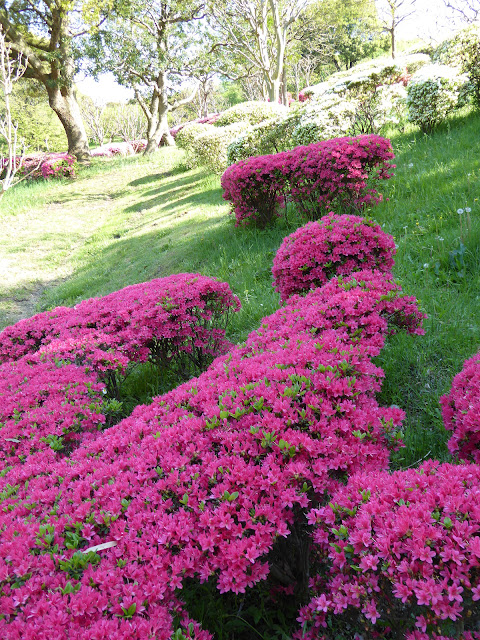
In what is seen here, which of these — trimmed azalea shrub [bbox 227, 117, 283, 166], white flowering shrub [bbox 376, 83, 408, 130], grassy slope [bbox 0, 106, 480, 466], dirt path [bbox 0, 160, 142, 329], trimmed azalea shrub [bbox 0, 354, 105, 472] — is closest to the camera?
trimmed azalea shrub [bbox 0, 354, 105, 472]

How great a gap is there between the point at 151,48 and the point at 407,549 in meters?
25.5

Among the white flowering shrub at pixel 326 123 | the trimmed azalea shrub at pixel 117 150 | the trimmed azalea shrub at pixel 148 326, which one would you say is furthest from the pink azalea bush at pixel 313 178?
the trimmed azalea shrub at pixel 117 150

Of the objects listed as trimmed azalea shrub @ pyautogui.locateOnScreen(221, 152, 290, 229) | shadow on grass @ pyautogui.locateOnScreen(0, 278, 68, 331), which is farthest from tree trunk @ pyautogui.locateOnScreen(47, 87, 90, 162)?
trimmed azalea shrub @ pyautogui.locateOnScreen(221, 152, 290, 229)

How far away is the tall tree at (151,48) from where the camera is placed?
66.9ft

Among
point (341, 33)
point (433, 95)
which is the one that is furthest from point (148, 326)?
point (341, 33)

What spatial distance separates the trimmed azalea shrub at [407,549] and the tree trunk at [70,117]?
2356 centimetres

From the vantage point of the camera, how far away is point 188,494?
154cm

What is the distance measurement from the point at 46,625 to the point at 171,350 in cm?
277

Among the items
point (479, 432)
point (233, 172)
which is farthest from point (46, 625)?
point (233, 172)

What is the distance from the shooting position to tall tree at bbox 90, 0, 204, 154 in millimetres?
20391

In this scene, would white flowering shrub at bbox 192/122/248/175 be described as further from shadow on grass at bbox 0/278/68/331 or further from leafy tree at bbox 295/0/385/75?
leafy tree at bbox 295/0/385/75

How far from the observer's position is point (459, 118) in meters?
8.09

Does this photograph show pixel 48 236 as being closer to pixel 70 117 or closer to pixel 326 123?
pixel 326 123

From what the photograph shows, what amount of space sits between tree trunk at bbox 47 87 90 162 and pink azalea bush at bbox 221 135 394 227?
17.9m
